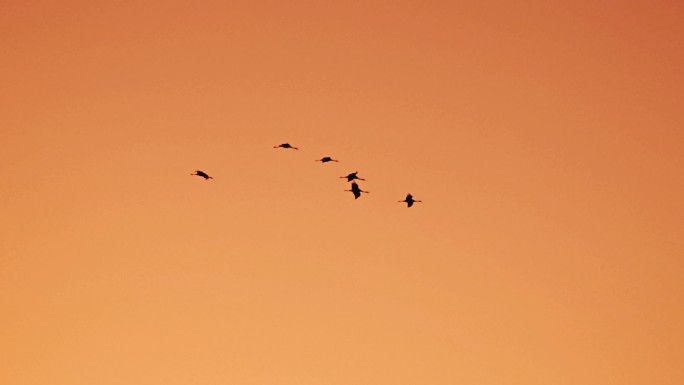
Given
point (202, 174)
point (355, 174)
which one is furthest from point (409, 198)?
point (202, 174)

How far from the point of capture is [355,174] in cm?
7662

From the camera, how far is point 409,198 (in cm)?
7781

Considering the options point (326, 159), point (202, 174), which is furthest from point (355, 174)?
point (202, 174)

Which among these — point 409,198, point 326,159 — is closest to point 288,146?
point 326,159

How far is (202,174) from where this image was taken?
77.4 meters

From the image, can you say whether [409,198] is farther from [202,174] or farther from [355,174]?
[202,174]

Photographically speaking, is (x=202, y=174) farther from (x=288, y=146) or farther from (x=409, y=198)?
(x=409, y=198)

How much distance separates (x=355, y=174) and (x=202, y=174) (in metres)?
8.60

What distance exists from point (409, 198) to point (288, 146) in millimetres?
7476

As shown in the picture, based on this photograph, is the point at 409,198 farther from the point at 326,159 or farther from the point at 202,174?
the point at 202,174

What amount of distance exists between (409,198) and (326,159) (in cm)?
572

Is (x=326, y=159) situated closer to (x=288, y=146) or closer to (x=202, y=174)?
(x=288, y=146)

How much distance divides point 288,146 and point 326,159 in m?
2.54
